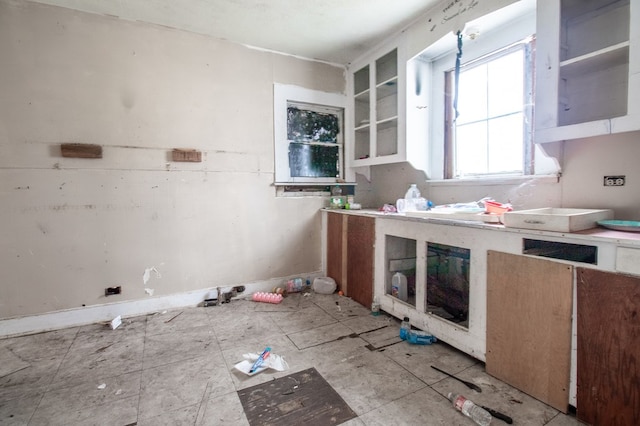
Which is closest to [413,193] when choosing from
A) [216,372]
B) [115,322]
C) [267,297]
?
[267,297]

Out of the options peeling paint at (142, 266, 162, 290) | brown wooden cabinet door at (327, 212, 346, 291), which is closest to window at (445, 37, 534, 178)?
brown wooden cabinet door at (327, 212, 346, 291)

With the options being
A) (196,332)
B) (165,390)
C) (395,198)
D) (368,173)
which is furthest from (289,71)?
(165,390)

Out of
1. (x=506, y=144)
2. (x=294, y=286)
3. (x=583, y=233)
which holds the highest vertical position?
(x=506, y=144)

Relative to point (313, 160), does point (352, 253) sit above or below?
below

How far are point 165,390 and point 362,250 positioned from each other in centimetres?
181

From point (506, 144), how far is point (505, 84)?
1.52ft

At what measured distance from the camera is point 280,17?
2566mm

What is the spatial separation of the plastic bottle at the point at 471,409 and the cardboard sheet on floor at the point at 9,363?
2.59 m

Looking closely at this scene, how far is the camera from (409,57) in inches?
106

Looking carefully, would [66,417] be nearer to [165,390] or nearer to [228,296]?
[165,390]

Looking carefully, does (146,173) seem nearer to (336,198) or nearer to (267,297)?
(267,297)

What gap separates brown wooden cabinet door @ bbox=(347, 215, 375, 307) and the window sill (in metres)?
0.73

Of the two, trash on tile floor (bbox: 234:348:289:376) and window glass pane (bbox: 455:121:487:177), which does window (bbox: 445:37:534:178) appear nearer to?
window glass pane (bbox: 455:121:487:177)

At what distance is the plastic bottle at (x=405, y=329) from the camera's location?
215cm
